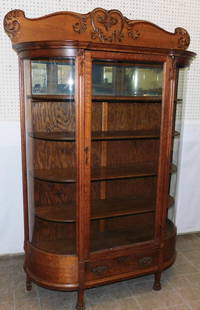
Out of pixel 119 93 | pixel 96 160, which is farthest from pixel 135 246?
pixel 119 93

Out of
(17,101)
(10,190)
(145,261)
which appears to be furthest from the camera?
(10,190)

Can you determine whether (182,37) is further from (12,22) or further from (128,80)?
(12,22)

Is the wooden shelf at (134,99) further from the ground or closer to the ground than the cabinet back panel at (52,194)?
further from the ground

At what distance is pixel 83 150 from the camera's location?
1.96 m

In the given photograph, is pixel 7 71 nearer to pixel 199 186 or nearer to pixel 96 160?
pixel 96 160

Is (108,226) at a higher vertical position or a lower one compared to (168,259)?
higher

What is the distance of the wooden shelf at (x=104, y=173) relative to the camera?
2141 millimetres

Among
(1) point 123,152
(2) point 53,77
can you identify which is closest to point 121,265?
(1) point 123,152

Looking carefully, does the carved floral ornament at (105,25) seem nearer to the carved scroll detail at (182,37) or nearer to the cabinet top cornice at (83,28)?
the cabinet top cornice at (83,28)

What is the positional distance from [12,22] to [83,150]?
0.97 metres

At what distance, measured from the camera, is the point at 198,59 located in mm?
2893

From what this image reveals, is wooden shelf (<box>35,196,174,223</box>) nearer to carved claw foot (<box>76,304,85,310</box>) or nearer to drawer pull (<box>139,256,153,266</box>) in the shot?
drawer pull (<box>139,256,153,266</box>)

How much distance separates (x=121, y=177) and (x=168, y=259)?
2.73 ft

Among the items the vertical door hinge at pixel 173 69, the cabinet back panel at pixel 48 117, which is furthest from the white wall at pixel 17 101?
the vertical door hinge at pixel 173 69
